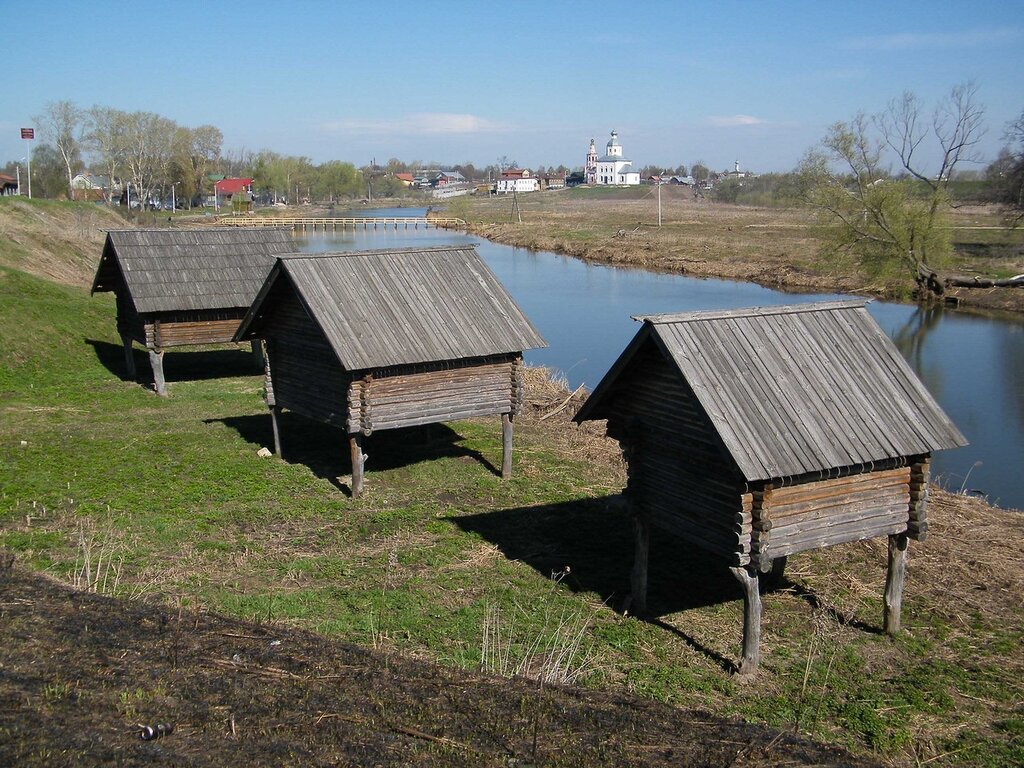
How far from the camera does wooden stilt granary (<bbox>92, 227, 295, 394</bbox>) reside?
22.8 meters

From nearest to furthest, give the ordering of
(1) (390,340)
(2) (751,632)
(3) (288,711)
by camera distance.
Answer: (3) (288,711)
(2) (751,632)
(1) (390,340)

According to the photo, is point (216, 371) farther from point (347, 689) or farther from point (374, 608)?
point (347, 689)

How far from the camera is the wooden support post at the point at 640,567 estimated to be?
37.1 feet

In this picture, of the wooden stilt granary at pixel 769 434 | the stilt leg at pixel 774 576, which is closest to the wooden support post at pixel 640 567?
the wooden stilt granary at pixel 769 434

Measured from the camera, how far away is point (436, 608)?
1119 centimetres

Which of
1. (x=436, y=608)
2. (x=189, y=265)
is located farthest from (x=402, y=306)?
(x=189, y=265)

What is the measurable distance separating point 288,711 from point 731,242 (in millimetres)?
62769

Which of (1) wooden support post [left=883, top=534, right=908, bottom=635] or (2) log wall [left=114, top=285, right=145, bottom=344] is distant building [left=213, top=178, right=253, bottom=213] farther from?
(1) wooden support post [left=883, top=534, right=908, bottom=635]

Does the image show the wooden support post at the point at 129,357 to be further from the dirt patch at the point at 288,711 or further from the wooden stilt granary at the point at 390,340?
the dirt patch at the point at 288,711

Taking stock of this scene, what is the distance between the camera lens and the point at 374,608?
11094 mm

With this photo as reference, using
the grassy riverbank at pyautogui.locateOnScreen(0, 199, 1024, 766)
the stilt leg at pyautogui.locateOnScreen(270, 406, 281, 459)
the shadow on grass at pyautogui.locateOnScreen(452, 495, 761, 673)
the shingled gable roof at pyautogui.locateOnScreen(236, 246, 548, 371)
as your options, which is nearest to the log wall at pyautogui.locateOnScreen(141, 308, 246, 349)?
the grassy riverbank at pyautogui.locateOnScreen(0, 199, 1024, 766)

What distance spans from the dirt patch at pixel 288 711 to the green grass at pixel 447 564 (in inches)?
21.6

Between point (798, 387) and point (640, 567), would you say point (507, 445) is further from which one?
point (798, 387)

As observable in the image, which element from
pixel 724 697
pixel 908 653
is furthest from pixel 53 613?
pixel 908 653
